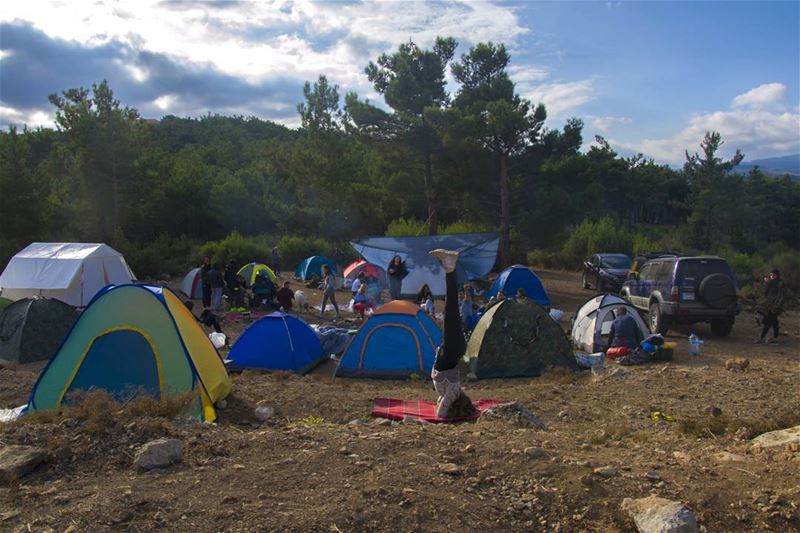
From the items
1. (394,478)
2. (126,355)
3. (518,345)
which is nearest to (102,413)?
(394,478)

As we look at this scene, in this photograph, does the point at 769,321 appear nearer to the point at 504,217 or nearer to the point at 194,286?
the point at 504,217

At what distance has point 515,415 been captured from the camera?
6309 mm

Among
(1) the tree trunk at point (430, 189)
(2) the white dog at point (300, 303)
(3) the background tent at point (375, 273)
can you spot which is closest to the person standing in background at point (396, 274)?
(2) the white dog at point (300, 303)

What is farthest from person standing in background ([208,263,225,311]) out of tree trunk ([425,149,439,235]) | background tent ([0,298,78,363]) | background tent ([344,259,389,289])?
tree trunk ([425,149,439,235])

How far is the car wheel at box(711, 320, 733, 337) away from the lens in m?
14.0

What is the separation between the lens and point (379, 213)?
108 ft

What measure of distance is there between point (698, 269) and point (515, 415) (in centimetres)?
875

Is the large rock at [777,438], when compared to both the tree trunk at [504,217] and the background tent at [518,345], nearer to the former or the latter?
the background tent at [518,345]

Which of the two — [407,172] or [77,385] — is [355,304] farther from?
[407,172]

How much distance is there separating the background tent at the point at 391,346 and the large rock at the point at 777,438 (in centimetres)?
561

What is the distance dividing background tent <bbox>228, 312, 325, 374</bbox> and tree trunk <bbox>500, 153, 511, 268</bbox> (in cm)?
1548

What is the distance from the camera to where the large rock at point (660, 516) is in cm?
363

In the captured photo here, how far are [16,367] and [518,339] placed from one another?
29.1 ft

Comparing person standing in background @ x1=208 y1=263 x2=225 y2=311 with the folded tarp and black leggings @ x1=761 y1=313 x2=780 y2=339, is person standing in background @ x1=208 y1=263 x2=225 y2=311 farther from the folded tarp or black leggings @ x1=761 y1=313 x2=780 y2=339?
black leggings @ x1=761 y1=313 x2=780 y2=339
